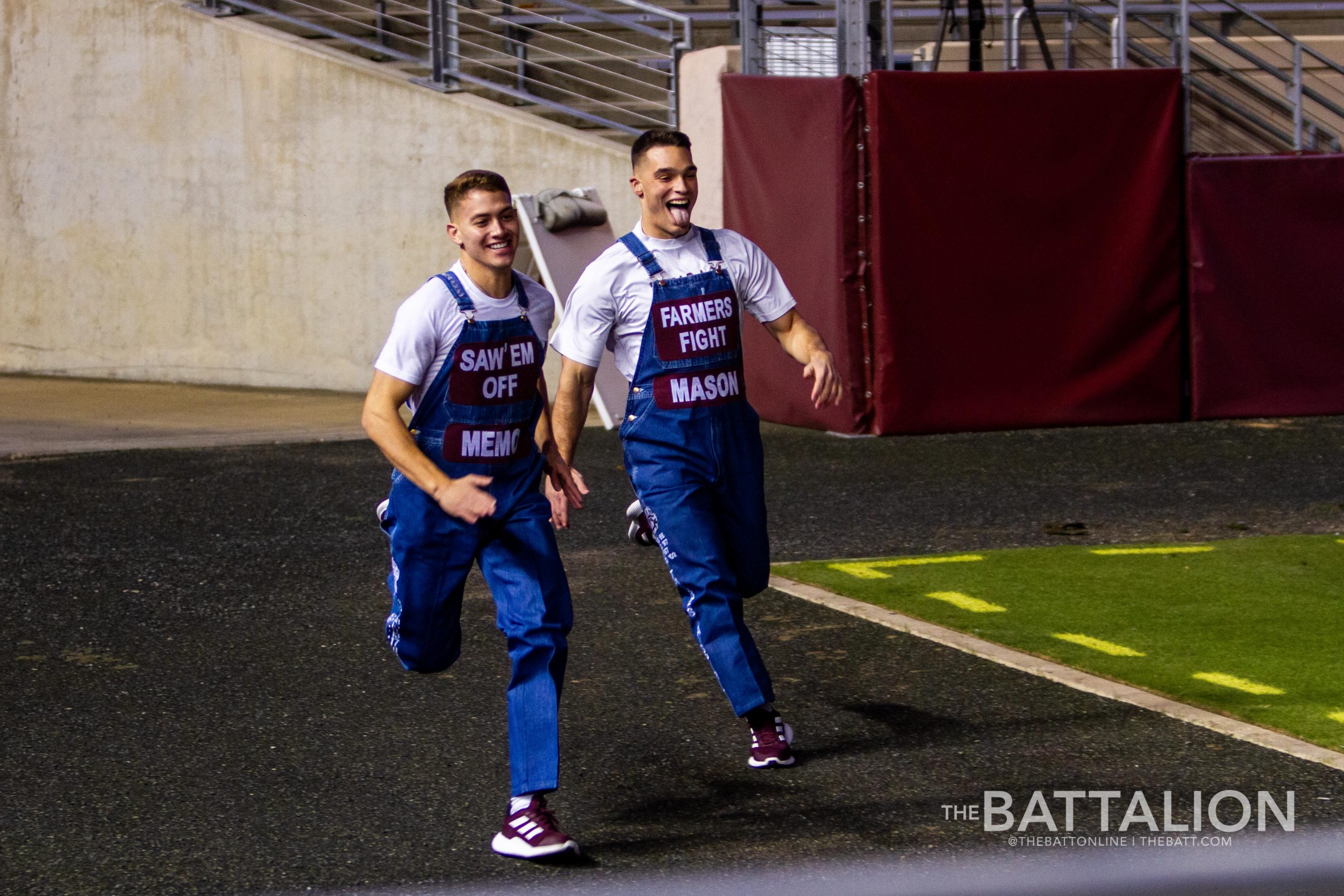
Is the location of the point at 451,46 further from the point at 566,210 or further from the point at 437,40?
the point at 566,210

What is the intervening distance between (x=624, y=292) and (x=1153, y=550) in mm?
3942

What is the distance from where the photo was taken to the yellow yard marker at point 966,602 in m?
6.75

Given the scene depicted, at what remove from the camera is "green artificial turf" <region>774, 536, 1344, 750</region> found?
5508 mm

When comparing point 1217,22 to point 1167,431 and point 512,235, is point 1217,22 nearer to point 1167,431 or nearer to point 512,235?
point 1167,431

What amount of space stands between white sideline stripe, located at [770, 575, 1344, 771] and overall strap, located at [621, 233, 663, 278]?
2.00 meters

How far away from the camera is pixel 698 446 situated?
16.1 feet

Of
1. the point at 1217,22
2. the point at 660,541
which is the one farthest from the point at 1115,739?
the point at 1217,22

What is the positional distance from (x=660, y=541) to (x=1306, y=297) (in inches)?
342

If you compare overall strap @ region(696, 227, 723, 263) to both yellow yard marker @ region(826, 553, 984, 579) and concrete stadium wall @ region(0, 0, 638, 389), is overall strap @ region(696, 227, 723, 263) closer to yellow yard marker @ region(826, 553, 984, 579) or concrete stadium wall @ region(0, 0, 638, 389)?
yellow yard marker @ region(826, 553, 984, 579)

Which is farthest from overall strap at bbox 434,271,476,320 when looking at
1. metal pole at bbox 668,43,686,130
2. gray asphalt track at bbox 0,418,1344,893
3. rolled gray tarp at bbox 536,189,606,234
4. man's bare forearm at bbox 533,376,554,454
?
metal pole at bbox 668,43,686,130

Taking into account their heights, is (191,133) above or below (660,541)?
above

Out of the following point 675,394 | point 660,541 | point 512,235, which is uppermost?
point 512,235

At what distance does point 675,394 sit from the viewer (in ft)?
16.1

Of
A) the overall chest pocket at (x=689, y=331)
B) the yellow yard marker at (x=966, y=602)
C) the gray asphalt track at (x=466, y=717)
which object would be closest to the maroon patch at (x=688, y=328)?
the overall chest pocket at (x=689, y=331)
